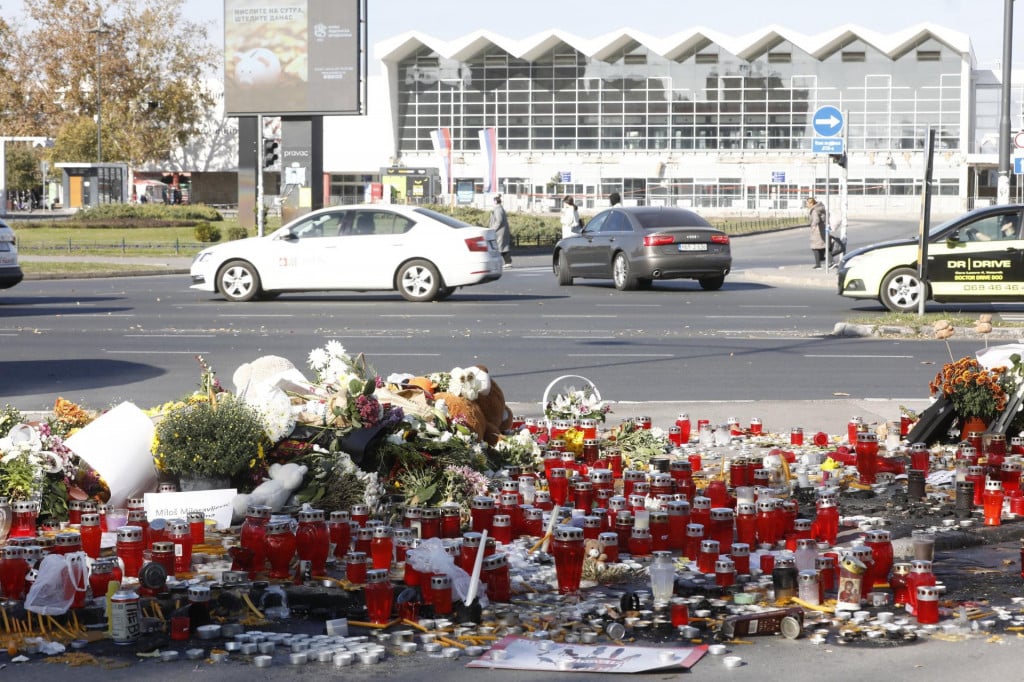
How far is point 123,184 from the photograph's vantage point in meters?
73.5

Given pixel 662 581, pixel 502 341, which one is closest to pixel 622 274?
pixel 502 341

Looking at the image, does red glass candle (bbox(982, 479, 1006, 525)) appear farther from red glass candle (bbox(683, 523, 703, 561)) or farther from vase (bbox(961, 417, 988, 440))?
vase (bbox(961, 417, 988, 440))

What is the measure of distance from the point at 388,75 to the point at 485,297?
225ft

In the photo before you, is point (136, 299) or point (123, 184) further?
point (123, 184)

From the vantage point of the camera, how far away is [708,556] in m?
5.80

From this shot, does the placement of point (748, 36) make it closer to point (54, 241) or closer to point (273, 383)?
point (54, 241)

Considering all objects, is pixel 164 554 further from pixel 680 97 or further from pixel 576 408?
pixel 680 97

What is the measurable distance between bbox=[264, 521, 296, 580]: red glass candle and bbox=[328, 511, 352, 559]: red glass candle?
0.33 metres

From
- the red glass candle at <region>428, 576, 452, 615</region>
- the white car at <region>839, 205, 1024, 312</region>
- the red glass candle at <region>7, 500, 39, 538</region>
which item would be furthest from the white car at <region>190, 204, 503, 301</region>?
the red glass candle at <region>428, 576, 452, 615</region>

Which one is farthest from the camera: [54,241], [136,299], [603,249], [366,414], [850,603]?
[54,241]

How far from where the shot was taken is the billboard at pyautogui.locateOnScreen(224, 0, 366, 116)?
48281mm

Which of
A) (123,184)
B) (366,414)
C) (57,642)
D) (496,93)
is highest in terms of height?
(496,93)

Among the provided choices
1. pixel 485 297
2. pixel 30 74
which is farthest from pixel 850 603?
pixel 30 74

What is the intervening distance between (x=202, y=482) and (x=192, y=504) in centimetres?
24
